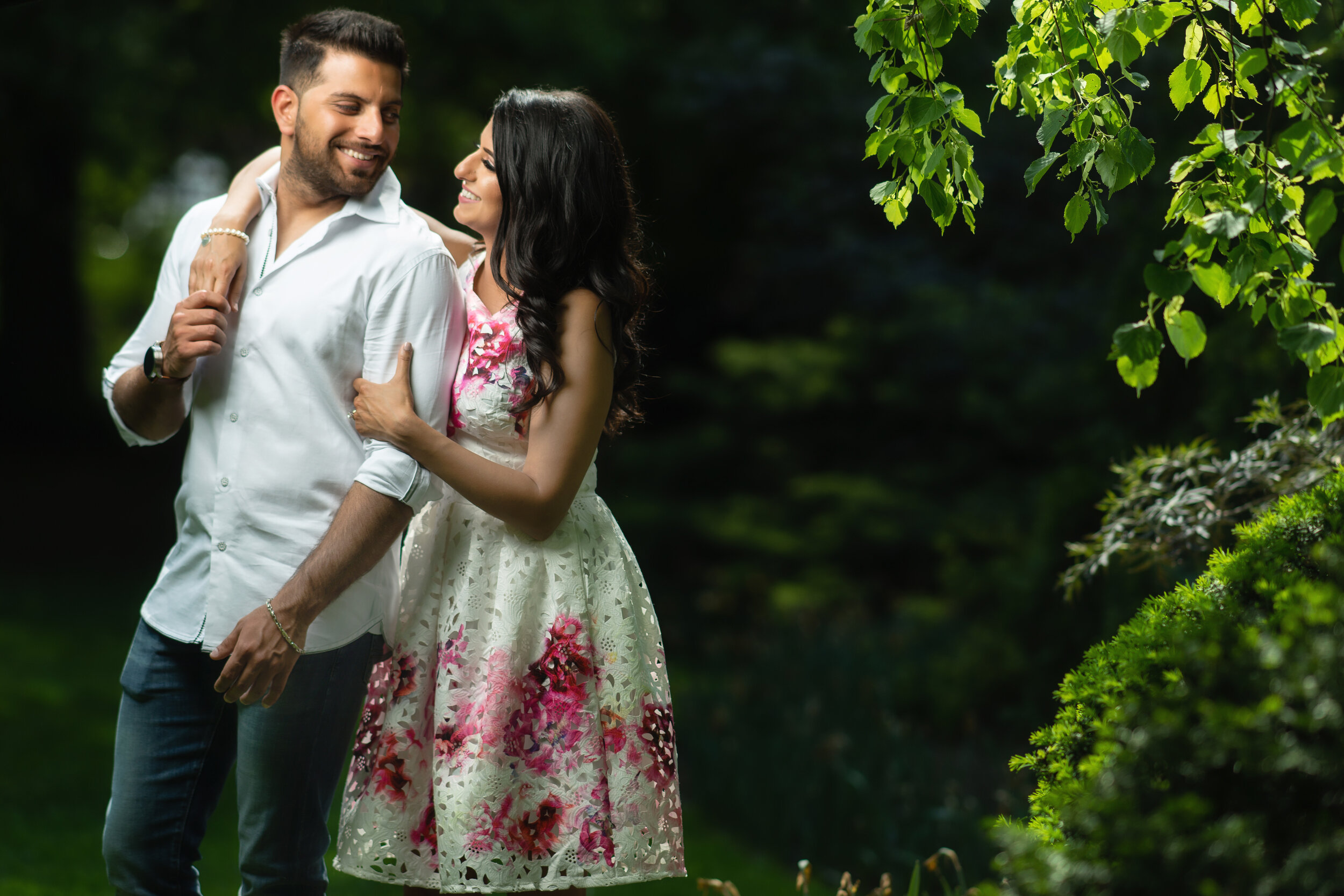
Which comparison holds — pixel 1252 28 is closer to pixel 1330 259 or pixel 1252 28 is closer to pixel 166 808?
pixel 166 808

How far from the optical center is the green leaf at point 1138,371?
6.00 ft

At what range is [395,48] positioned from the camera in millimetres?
2186

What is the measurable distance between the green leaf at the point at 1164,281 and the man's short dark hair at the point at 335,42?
1376 millimetres

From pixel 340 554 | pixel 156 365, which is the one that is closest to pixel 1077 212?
pixel 340 554

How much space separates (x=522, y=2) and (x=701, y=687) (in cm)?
512

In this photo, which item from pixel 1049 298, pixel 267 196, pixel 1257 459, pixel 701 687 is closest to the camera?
pixel 267 196

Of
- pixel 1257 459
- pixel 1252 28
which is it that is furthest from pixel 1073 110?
pixel 1257 459

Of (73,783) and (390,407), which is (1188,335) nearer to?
(390,407)

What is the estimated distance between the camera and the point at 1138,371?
72.7 inches

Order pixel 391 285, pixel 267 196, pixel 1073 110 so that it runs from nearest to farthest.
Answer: pixel 1073 110 < pixel 391 285 < pixel 267 196

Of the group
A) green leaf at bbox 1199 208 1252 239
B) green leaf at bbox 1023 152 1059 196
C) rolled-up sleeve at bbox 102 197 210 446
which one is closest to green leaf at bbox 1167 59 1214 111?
green leaf at bbox 1023 152 1059 196

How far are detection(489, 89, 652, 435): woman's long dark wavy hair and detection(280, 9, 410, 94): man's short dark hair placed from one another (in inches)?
9.5

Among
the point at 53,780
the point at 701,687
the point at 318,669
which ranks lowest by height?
the point at 53,780

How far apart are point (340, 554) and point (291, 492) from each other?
172mm
